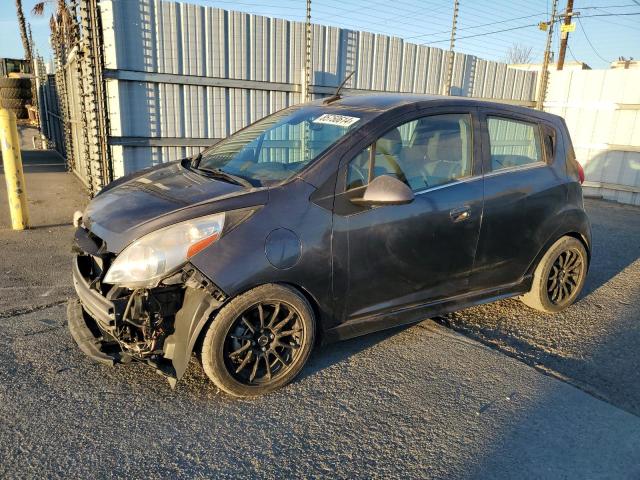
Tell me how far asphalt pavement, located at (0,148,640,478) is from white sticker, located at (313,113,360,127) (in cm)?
158

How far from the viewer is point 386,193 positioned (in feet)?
9.52

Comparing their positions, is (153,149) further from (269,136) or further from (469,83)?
(469,83)

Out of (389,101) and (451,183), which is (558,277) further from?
(389,101)

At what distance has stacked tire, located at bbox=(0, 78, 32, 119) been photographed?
85.0 feet

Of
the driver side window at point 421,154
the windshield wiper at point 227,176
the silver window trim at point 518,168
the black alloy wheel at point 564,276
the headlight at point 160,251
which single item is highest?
the driver side window at point 421,154

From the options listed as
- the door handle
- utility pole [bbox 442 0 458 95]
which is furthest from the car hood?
utility pole [bbox 442 0 458 95]

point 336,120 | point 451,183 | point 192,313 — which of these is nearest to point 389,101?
point 336,120

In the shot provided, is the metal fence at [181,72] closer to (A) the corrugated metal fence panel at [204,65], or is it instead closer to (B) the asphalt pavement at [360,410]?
(A) the corrugated metal fence panel at [204,65]

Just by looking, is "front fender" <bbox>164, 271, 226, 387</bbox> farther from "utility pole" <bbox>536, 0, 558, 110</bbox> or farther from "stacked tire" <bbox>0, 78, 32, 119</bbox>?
"stacked tire" <bbox>0, 78, 32, 119</bbox>

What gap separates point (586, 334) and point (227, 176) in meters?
3.09

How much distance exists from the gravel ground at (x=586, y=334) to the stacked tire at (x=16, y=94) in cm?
2869

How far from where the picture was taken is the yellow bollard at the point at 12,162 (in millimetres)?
5797

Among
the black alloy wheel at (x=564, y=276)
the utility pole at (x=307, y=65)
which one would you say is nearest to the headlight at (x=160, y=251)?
the black alloy wheel at (x=564, y=276)

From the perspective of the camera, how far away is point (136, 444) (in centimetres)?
244
